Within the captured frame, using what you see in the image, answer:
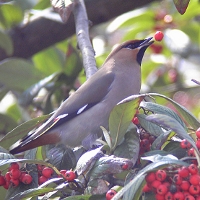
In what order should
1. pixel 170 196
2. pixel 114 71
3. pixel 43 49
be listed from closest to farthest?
pixel 170 196 → pixel 114 71 → pixel 43 49

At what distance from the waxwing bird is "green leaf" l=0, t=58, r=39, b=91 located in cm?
57

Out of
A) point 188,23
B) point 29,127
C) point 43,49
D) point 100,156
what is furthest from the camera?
point 188,23

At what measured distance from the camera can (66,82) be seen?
3.71m

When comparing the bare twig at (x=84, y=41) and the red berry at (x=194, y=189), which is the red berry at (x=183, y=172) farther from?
the bare twig at (x=84, y=41)

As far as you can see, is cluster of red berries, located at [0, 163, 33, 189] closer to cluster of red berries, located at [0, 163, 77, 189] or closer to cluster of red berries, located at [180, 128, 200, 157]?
cluster of red berries, located at [0, 163, 77, 189]

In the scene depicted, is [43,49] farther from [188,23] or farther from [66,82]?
[188,23]

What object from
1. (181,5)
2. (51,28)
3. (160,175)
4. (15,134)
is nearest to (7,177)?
(15,134)

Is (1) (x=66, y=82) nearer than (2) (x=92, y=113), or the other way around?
(2) (x=92, y=113)

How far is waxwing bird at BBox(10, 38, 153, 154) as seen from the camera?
317 centimetres

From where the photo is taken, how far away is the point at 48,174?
89.0 inches

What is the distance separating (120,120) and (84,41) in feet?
4.08

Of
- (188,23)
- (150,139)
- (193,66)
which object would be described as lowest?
(193,66)

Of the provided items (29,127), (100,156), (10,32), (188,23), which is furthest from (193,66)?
(100,156)

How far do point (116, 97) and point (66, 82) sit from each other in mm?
440
